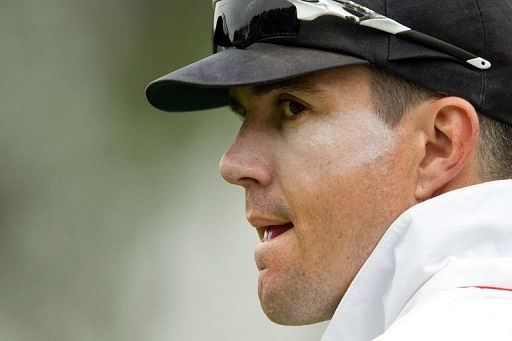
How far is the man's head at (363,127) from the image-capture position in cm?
284

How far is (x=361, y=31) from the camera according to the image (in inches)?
113

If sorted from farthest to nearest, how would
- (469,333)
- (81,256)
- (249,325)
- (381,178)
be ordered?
(81,256) < (249,325) < (381,178) < (469,333)

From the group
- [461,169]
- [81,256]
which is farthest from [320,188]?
[81,256]

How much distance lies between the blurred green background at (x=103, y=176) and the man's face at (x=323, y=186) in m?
5.56

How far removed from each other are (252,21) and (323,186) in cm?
43

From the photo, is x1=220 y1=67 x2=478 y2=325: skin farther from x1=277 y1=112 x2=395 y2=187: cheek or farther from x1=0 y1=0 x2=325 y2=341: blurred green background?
x1=0 y1=0 x2=325 y2=341: blurred green background

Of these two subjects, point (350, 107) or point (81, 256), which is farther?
point (81, 256)

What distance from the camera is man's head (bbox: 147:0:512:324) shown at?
2842 millimetres

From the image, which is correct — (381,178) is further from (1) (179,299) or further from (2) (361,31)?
(1) (179,299)

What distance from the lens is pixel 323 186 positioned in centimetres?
286

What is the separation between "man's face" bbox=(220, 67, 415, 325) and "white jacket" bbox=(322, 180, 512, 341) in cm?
14

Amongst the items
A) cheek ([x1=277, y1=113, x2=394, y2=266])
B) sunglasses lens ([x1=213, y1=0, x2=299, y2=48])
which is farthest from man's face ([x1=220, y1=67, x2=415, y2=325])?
sunglasses lens ([x1=213, y1=0, x2=299, y2=48])

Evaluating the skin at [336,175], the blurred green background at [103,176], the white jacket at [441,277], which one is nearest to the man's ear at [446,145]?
the skin at [336,175]

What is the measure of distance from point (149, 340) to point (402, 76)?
19.2 ft
